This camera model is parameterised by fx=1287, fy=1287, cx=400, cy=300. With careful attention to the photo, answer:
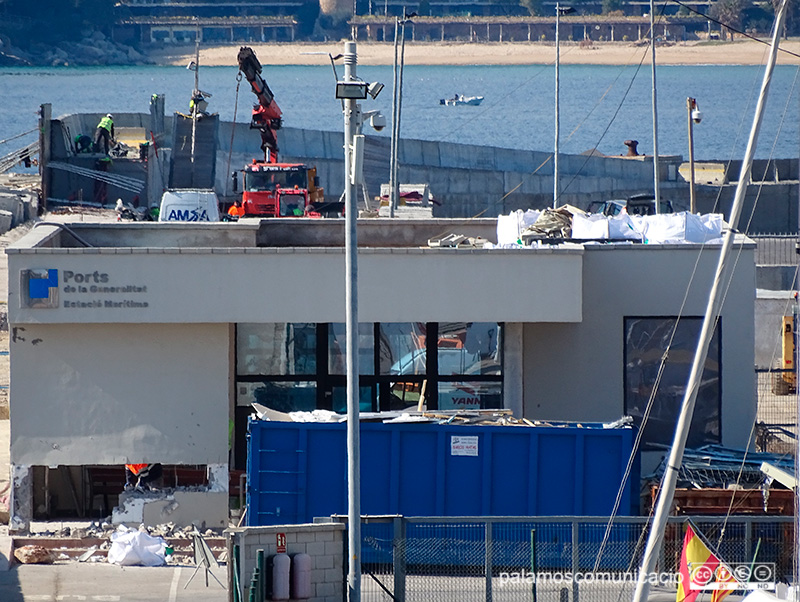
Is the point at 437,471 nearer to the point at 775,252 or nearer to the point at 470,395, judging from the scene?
the point at 470,395

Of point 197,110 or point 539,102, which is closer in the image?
point 197,110

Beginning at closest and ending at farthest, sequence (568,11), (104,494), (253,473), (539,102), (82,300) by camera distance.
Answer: (253,473), (82,300), (104,494), (568,11), (539,102)

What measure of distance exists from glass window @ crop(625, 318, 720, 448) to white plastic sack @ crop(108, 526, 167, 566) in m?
7.26

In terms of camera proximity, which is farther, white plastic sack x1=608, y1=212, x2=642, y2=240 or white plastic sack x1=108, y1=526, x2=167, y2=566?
white plastic sack x1=608, y1=212, x2=642, y2=240

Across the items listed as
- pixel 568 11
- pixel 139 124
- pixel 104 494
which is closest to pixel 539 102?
pixel 139 124

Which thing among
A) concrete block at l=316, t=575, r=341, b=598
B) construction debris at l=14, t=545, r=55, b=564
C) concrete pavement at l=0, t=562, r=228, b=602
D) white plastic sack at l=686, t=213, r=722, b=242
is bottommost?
concrete pavement at l=0, t=562, r=228, b=602

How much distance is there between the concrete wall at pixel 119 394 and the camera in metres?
18.5

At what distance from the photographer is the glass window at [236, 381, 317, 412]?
19.2m

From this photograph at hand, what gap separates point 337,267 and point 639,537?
597 centimetres

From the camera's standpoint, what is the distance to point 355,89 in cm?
1327

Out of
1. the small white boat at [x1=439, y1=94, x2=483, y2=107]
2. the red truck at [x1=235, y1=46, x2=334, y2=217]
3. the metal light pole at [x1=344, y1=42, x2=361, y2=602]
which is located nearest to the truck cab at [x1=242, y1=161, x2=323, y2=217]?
the red truck at [x1=235, y1=46, x2=334, y2=217]

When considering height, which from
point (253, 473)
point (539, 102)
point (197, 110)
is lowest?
point (253, 473)

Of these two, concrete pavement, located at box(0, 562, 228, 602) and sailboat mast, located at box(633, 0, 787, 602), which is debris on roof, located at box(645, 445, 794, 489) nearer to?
sailboat mast, located at box(633, 0, 787, 602)

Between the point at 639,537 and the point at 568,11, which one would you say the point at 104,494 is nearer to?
the point at 639,537
